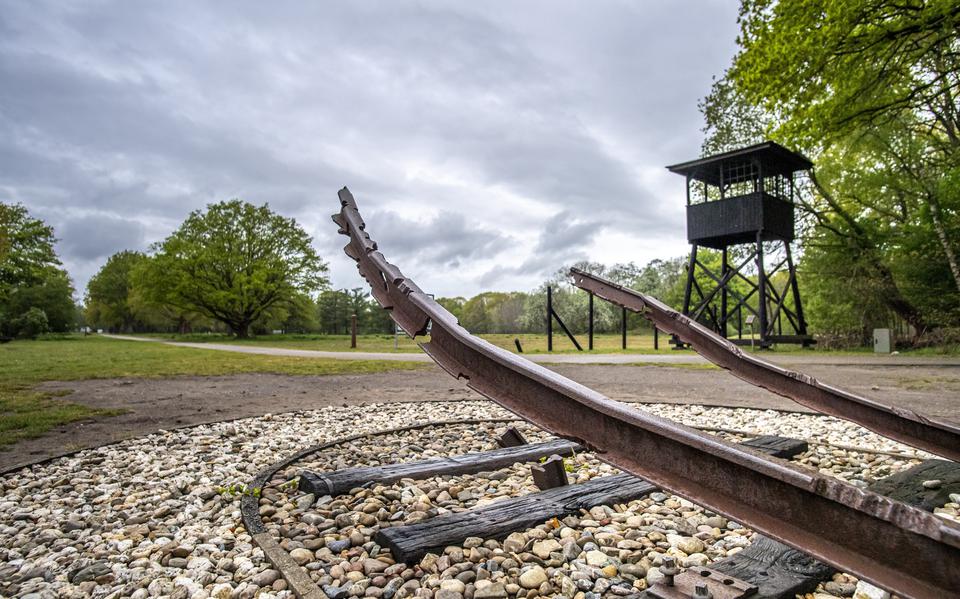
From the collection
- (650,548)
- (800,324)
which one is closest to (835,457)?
(650,548)

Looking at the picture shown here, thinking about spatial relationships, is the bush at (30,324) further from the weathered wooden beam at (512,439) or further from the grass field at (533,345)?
the weathered wooden beam at (512,439)

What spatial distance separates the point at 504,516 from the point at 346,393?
19.9 ft

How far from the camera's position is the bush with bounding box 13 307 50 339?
33.6 metres

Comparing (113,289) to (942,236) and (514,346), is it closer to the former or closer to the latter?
(514,346)

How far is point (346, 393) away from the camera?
27.2ft

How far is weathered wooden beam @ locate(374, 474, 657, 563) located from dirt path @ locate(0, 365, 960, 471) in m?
3.10

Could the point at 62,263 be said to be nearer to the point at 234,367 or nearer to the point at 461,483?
the point at 234,367

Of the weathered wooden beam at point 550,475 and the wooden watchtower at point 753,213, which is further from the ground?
the wooden watchtower at point 753,213

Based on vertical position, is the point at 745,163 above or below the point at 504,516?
above

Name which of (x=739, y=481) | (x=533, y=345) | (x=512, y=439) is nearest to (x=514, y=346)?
(x=533, y=345)

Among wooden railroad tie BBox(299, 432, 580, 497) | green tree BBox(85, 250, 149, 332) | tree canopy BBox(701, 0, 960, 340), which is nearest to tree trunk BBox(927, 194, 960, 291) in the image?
tree canopy BBox(701, 0, 960, 340)

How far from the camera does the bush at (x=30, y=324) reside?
1321 inches

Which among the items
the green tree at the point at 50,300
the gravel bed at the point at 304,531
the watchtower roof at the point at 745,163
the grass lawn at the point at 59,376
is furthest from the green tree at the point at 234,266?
the gravel bed at the point at 304,531

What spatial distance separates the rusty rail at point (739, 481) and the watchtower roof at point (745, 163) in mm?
19686
